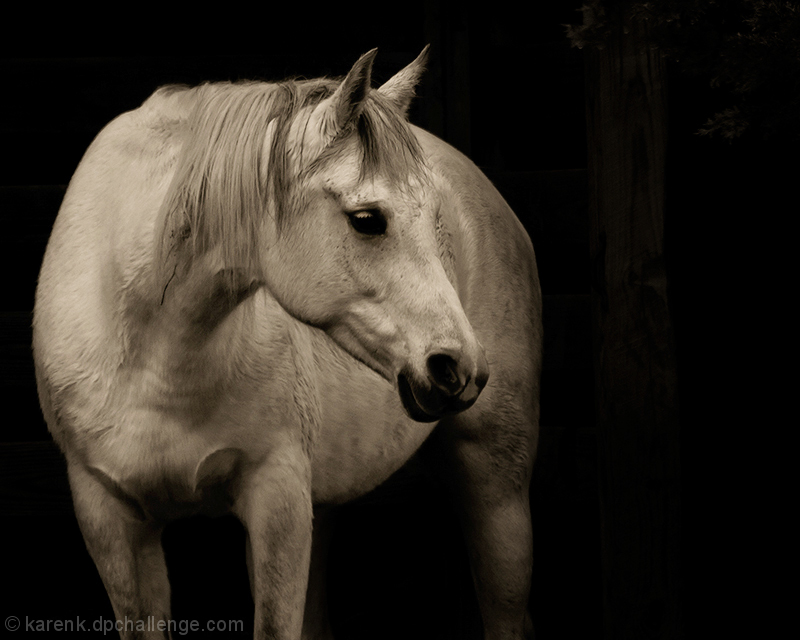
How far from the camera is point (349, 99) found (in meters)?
1.47

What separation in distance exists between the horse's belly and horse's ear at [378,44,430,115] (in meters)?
0.62

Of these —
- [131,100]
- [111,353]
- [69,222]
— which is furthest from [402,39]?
[111,353]

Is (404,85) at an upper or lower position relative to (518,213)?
upper

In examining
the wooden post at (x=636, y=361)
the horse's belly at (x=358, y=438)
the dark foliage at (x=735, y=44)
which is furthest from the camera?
the wooden post at (x=636, y=361)

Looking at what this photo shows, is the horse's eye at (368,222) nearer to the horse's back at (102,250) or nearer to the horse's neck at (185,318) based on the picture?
the horse's neck at (185,318)

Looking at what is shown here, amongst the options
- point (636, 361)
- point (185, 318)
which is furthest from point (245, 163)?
point (636, 361)

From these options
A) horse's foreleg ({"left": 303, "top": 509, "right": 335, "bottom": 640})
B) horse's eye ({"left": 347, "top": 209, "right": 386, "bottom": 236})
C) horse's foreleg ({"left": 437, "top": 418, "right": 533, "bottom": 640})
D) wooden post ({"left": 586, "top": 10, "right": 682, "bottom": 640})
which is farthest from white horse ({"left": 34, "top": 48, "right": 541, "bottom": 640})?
horse's foreleg ({"left": 303, "top": 509, "right": 335, "bottom": 640})

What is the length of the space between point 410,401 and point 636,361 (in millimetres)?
821

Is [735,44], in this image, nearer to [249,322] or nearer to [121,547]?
[249,322]

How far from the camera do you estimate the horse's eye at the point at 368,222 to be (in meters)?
1.47

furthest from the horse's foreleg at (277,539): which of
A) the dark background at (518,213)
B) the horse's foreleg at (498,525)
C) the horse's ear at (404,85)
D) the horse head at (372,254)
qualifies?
the dark background at (518,213)

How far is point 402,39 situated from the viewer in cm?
291

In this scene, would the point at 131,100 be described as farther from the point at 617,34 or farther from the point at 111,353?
the point at 617,34

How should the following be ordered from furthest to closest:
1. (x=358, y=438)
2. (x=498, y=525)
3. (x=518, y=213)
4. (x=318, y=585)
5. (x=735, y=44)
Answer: (x=518, y=213) → (x=318, y=585) → (x=498, y=525) → (x=358, y=438) → (x=735, y=44)
